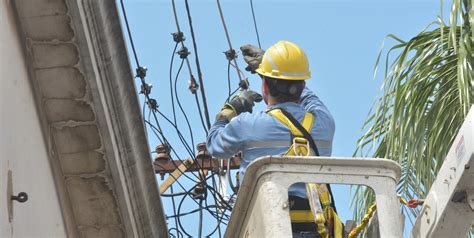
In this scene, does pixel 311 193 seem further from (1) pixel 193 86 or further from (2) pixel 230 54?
(2) pixel 230 54

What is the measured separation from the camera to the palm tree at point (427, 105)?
825 centimetres

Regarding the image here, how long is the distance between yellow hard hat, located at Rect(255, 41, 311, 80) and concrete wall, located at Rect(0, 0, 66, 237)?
1.37 meters

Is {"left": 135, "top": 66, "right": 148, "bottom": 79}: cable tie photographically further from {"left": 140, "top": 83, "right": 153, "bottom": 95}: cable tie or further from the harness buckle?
the harness buckle

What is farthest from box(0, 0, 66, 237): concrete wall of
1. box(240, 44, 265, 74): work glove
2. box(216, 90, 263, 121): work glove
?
box(240, 44, 265, 74): work glove

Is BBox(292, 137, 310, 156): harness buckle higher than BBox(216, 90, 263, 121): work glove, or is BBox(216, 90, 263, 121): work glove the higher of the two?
BBox(216, 90, 263, 121): work glove

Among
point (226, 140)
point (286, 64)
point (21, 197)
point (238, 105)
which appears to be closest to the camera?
point (21, 197)

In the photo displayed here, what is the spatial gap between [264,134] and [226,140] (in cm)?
28

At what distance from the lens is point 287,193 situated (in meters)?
5.95

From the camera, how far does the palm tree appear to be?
825 centimetres

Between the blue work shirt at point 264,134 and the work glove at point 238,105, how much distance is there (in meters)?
0.30

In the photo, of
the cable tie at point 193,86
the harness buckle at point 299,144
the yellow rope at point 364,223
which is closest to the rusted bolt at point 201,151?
the cable tie at point 193,86

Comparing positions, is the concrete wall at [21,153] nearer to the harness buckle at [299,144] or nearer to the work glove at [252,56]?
the harness buckle at [299,144]

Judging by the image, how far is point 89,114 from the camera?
7258 millimetres

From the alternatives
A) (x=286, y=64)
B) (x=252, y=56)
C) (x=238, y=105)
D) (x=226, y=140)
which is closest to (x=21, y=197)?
(x=226, y=140)
